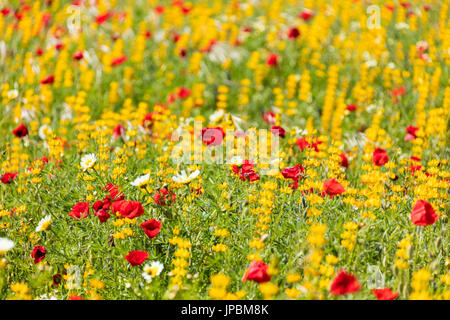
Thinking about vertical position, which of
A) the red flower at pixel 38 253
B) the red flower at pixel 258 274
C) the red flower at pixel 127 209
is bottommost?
the red flower at pixel 38 253

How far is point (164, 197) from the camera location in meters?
2.38

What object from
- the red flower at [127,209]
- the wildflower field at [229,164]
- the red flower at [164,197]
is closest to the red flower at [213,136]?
the wildflower field at [229,164]

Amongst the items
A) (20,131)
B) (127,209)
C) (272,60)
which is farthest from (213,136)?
(272,60)

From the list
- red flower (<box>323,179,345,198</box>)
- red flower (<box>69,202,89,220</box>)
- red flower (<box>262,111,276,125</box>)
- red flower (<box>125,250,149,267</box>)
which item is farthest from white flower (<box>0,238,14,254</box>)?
red flower (<box>262,111,276,125</box>)

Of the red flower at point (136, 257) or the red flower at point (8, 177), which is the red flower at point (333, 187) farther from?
the red flower at point (8, 177)

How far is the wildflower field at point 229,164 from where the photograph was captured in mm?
2018

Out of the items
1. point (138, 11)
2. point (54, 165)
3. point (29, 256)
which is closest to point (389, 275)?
point (29, 256)

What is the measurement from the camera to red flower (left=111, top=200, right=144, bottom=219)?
6.82 feet

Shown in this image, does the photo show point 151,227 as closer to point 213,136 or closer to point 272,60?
point 213,136

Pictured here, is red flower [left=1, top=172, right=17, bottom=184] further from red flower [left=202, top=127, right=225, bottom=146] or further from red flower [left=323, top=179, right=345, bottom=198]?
red flower [left=323, top=179, right=345, bottom=198]

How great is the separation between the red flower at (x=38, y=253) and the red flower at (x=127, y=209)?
37 centimetres

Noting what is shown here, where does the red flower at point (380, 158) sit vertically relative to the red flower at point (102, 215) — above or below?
above

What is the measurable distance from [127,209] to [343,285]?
927 mm

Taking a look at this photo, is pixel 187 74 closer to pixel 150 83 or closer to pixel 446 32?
pixel 150 83
